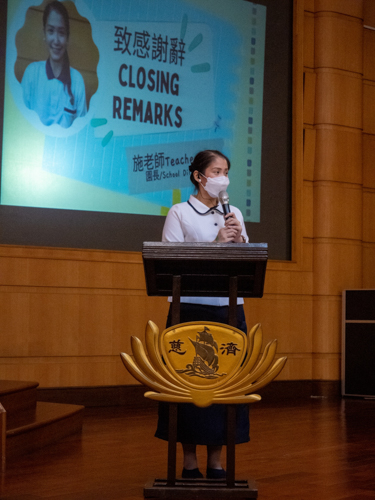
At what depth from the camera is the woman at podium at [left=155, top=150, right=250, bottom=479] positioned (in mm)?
2359

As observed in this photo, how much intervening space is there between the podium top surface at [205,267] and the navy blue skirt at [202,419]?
11 centimetres

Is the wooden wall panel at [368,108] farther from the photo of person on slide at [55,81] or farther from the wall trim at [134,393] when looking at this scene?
the photo of person on slide at [55,81]

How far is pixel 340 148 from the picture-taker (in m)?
5.84

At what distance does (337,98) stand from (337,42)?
483 millimetres


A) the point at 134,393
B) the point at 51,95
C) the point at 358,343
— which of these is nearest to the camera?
the point at 51,95

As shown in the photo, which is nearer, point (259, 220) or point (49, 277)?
→ point (49, 277)

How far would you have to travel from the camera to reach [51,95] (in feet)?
15.6

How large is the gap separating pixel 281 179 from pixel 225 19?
1.37 m

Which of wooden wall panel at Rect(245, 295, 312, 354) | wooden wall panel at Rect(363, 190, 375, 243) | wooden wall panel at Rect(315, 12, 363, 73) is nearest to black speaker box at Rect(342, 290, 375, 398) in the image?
wooden wall panel at Rect(245, 295, 312, 354)

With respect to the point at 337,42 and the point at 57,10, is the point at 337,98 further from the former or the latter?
the point at 57,10

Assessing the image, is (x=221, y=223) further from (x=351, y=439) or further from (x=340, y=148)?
(x=340, y=148)

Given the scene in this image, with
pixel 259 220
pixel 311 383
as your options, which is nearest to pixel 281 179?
pixel 259 220

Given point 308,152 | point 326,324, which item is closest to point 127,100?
point 308,152

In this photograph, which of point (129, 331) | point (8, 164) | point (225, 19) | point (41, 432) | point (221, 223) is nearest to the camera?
point (221, 223)
